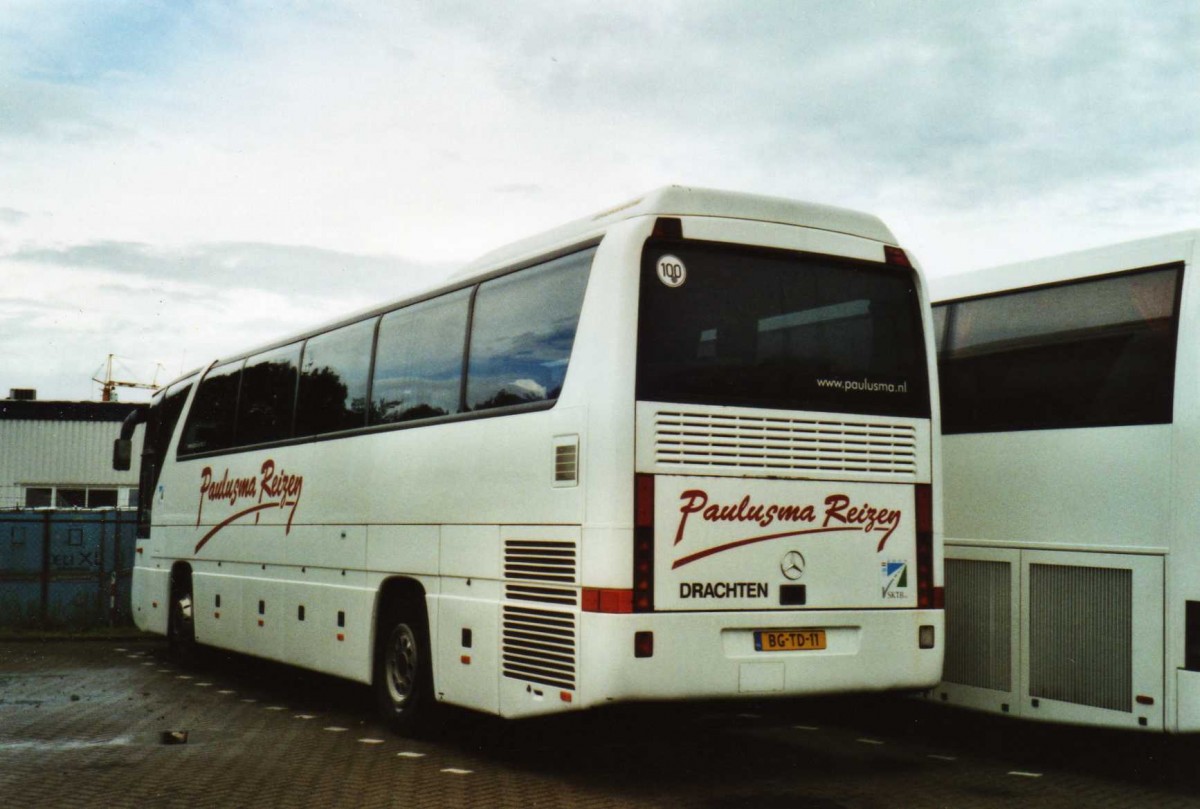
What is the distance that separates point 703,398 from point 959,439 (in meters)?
2.72

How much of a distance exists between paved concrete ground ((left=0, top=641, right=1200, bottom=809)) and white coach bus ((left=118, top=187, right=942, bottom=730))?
46 cm

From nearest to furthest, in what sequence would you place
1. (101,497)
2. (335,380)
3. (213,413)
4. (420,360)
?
(420,360) < (335,380) < (213,413) < (101,497)

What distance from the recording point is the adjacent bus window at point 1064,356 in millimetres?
8508

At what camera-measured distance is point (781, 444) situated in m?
8.46

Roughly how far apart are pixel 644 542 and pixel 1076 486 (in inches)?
119

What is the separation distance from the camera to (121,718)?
37.8 ft

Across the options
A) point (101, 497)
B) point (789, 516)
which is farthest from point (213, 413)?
point (101, 497)

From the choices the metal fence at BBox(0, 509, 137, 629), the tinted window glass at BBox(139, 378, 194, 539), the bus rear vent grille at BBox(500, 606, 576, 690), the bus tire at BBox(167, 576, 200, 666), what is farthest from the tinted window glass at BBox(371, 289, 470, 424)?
the metal fence at BBox(0, 509, 137, 629)

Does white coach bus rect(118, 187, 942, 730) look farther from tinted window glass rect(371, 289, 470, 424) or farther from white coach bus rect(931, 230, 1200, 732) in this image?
white coach bus rect(931, 230, 1200, 732)

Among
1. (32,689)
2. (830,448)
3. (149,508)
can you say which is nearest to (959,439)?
(830,448)

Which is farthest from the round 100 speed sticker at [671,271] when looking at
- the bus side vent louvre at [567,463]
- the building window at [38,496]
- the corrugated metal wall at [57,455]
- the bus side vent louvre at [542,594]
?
the building window at [38,496]

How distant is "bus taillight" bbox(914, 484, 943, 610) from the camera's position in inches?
350

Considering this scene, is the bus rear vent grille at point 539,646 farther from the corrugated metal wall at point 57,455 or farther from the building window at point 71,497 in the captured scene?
the building window at point 71,497

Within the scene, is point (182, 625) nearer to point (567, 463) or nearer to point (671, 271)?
point (567, 463)
